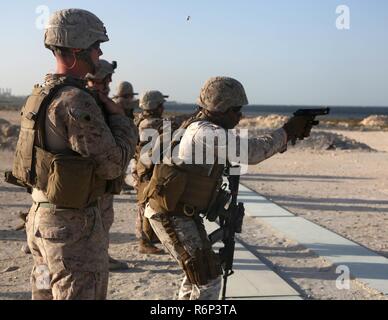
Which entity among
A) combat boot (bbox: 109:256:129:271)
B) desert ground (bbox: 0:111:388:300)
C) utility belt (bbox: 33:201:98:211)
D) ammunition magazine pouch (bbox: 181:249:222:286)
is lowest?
desert ground (bbox: 0:111:388:300)

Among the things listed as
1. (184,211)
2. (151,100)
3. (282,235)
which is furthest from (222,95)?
(282,235)

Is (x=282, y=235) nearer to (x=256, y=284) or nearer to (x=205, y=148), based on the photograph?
(x=256, y=284)

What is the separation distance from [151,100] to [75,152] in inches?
146

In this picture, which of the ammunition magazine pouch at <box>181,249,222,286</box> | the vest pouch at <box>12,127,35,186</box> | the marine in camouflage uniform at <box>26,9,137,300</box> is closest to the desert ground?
the ammunition magazine pouch at <box>181,249,222,286</box>

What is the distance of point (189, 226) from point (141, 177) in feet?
7.30

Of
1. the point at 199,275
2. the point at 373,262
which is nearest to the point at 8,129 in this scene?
the point at 373,262

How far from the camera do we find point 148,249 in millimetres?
6238

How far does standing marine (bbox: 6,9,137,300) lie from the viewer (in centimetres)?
267

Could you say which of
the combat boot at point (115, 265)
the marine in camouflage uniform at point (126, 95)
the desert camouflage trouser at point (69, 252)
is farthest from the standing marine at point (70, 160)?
the marine in camouflage uniform at point (126, 95)

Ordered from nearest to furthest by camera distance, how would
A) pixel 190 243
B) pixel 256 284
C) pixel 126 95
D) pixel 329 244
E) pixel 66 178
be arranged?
pixel 66 178
pixel 190 243
pixel 256 284
pixel 329 244
pixel 126 95

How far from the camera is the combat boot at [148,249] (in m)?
6.23

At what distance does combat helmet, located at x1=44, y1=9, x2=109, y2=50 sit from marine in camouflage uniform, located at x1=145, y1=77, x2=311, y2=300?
36.3 inches

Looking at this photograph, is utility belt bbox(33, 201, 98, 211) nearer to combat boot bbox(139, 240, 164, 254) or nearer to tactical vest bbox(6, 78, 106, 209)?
tactical vest bbox(6, 78, 106, 209)
